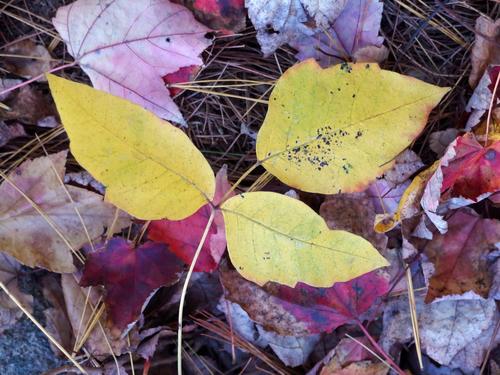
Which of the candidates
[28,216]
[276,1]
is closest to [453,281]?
[276,1]

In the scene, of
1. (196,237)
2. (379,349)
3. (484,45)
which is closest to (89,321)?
(196,237)

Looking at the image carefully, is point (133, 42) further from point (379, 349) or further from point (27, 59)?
point (379, 349)

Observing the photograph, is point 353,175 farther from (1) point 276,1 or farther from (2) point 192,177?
(1) point 276,1

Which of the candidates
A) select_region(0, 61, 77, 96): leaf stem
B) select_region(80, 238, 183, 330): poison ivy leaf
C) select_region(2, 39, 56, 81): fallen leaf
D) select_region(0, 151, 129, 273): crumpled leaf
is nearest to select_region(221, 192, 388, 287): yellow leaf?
select_region(80, 238, 183, 330): poison ivy leaf

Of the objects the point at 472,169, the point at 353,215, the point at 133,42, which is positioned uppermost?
the point at 133,42

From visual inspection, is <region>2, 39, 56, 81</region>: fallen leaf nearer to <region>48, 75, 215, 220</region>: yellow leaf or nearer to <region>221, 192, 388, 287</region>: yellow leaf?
<region>48, 75, 215, 220</region>: yellow leaf

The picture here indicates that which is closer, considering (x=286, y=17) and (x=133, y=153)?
(x=133, y=153)
